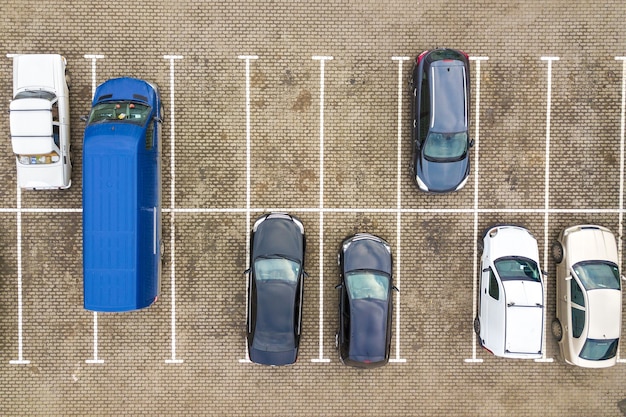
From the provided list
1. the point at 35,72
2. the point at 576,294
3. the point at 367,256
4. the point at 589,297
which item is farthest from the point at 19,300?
the point at 589,297

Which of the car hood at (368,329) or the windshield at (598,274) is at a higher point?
the windshield at (598,274)

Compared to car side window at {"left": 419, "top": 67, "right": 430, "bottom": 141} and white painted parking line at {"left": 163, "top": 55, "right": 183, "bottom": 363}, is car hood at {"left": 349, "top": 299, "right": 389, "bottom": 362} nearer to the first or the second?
car side window at {"left": 419, "top": 67, "right": 430, "bottom": 141}

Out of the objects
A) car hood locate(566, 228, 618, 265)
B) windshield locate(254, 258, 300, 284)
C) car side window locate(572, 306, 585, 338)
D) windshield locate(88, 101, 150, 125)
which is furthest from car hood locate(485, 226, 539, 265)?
windshield locate(88, 101, 150, 125)

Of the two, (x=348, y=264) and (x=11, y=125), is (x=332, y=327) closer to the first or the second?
(x=348, y=264)

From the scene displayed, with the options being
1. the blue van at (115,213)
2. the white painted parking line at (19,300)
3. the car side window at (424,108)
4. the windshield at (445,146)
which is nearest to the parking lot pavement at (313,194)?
the white painted parking line at (19,300)

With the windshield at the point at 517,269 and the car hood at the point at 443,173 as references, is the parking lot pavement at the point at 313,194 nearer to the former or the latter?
the car hood at the point at 443,173

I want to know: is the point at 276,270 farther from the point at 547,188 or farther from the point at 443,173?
the point at 547,188
